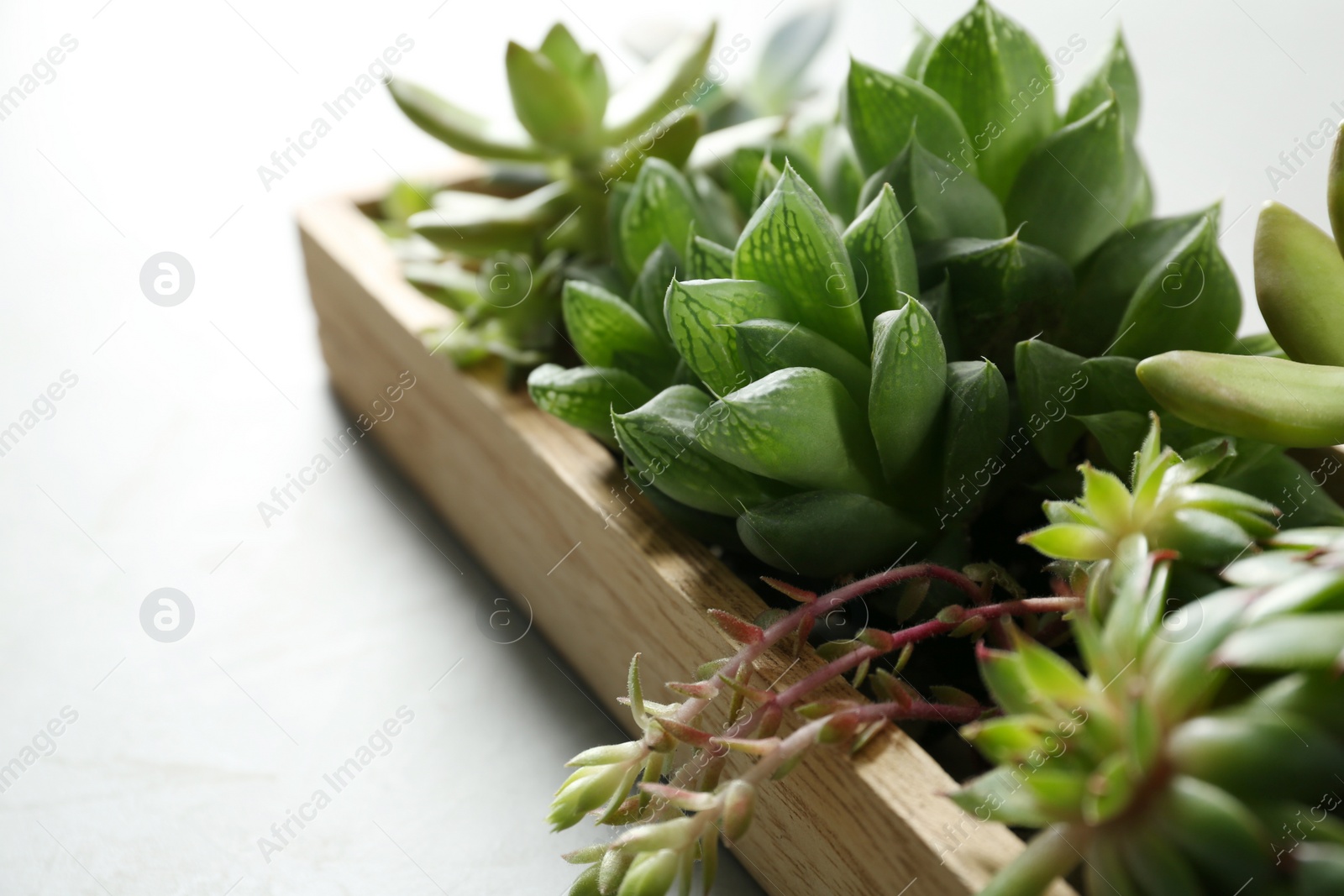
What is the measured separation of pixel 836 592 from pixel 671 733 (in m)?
0.08

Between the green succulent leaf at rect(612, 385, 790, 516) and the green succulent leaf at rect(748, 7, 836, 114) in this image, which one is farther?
the green succulent leaf at rect(748, 7, 836, 114)

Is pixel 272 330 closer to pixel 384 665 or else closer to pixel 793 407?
pixel 384 665

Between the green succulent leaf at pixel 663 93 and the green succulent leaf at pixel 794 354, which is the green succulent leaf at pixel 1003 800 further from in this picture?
the green succulent leaf at pixel 663 93

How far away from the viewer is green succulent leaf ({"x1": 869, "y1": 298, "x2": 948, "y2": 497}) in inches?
17.2

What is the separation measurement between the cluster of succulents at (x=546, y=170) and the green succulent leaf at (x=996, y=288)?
0.17 metres

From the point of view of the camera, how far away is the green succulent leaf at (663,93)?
2.28 ft

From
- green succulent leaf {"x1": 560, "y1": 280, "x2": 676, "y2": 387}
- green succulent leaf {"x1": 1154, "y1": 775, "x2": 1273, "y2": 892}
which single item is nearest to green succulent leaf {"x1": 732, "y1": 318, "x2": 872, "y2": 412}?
green succulent leaf {"x1": 560, "y1": 280, "x2": 676, "y2": 387}

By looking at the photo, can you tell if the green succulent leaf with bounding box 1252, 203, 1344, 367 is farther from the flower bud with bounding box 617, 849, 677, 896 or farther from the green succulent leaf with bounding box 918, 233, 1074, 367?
the flower bud with bounding box 617, 849, 677, 896

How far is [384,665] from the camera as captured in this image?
0.71m

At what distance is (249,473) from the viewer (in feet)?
2.87

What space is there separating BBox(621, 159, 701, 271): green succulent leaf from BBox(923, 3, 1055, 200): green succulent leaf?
134 mm

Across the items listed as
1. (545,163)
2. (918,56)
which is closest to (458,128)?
(545,163)

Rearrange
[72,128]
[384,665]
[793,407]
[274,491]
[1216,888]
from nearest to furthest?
1. [1216,888]
2. [793,407]
3. [384,665]
4. [274,491]
5. [72,128]

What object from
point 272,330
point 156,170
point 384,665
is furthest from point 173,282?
point 384,665
